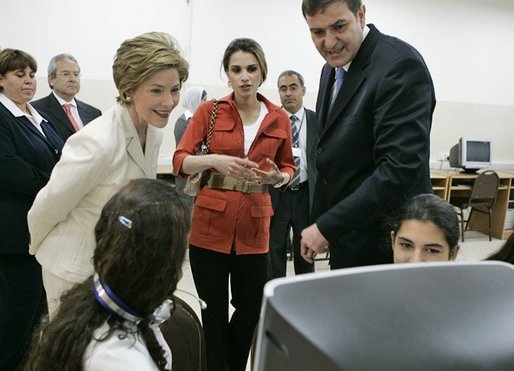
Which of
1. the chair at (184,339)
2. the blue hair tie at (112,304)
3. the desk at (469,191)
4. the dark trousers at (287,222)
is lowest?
the desk at (469,191)

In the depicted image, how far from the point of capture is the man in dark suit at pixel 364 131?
127cm

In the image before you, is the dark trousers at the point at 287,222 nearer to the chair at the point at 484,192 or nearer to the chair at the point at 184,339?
the chair at the point at 184,339

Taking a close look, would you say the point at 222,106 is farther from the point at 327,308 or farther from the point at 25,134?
the point at 327,308

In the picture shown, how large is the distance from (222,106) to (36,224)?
2.93 ft

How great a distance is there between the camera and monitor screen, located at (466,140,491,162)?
5.67 m

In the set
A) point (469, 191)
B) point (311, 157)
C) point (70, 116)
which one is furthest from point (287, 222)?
point (469, 191)

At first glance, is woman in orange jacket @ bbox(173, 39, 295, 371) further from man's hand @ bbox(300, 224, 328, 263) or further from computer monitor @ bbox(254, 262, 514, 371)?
computer monitor @ bbox(254, 262, 514, 371)

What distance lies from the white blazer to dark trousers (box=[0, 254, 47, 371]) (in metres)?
0.77

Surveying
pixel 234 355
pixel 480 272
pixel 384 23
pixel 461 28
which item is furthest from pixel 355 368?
pixel 461 28

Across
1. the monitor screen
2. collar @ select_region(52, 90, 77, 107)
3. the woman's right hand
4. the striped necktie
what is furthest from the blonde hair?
the monitor screen

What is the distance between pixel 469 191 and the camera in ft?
18.8

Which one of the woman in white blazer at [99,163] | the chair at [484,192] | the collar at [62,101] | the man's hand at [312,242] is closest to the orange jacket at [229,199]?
the woman in white blazer at [99,163]

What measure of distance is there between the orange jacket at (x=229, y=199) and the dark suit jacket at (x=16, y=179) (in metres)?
0.70

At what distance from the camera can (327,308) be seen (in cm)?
42
